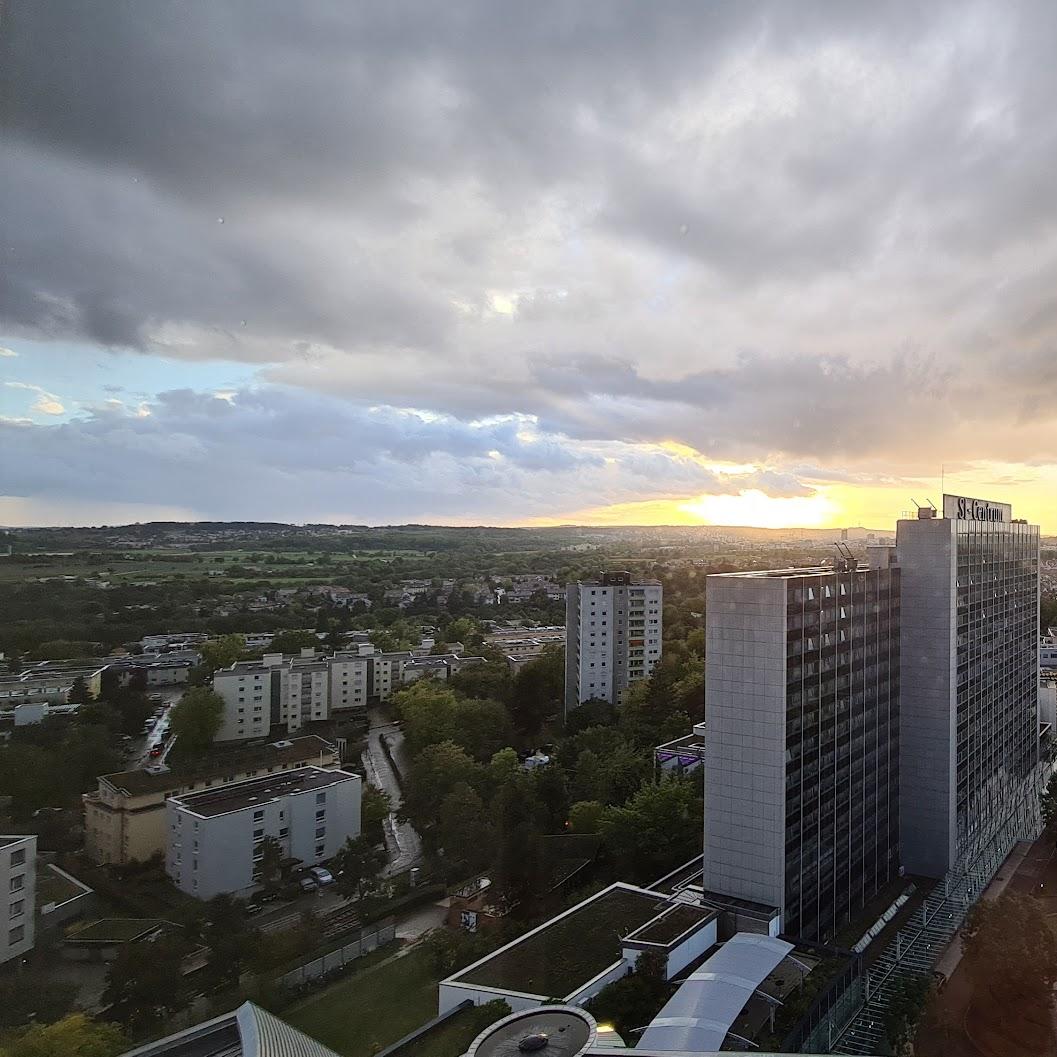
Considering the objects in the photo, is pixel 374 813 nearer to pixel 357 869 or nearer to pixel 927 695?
pixel 357 869

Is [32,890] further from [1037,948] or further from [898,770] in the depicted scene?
[898,770]

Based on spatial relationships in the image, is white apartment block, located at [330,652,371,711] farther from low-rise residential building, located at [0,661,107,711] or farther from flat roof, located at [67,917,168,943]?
flat roof, located at [67,917,168,943]

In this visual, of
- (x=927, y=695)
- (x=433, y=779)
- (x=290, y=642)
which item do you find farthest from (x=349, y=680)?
(x=927, y=695)

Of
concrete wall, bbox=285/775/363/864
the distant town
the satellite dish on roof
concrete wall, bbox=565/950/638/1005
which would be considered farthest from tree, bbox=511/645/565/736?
the satellite dish on roof

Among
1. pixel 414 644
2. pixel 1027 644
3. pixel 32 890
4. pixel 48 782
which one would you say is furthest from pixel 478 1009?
pixel 1027 644

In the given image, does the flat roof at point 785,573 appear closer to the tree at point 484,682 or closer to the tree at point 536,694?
the tree at point 484,682

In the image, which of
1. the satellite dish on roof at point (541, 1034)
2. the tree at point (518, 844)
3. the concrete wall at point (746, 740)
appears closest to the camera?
the satellite dish on roof at point (541, 1034)

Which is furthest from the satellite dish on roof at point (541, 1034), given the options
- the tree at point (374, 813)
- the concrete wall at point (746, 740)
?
the tree at point (374, 813)
